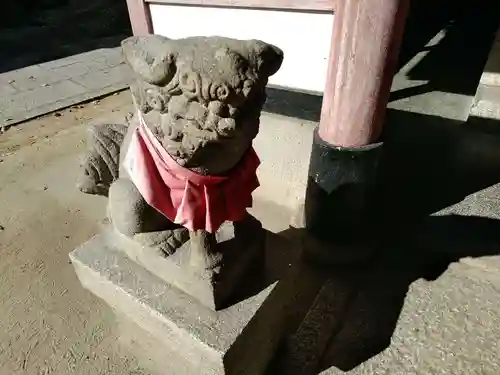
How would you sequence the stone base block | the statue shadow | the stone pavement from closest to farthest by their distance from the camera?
the stone base block < the statue shadow < the stone pavement

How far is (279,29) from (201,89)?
54.2 inches

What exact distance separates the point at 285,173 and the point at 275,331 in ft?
3.37

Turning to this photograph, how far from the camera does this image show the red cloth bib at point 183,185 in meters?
0.93

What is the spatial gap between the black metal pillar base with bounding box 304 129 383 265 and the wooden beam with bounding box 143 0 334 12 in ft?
1.75

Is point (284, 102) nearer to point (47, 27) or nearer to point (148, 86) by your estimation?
point (148, 86)

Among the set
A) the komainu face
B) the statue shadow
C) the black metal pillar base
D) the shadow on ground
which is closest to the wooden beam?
the black metal pillar base

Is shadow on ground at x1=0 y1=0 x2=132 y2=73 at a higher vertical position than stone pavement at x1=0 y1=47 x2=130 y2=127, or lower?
lower

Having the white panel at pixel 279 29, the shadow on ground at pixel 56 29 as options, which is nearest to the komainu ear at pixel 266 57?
the white panel at pixel 279 29

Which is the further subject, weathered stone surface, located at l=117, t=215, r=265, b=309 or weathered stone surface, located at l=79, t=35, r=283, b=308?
weathered stone surface, located at l=117, t=215, r=265, b=309

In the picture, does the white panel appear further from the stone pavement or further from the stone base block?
the stone pavement

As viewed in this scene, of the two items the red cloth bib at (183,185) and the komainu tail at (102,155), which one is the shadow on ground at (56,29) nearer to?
the komainu tail at (102,155)

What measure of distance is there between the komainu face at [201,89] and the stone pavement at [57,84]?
9.46 ft

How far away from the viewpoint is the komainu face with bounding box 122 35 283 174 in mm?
730

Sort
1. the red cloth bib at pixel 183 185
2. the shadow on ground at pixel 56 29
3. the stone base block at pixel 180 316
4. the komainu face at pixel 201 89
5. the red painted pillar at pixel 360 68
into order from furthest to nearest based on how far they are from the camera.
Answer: the shadow on ground at pixel 56 29
the red painted pillar at pixel 360 68
the stone base block at pixel 180 316
the red cloth bib at pixel 183 185
the komainu face at pixel 201 89
